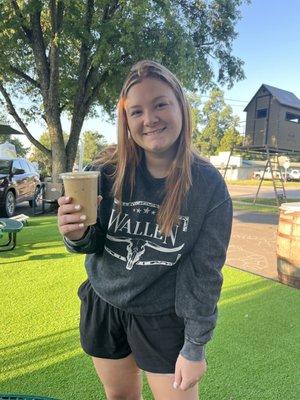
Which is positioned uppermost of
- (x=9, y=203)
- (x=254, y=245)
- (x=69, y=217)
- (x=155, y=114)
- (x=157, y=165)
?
(x=155, y=114)

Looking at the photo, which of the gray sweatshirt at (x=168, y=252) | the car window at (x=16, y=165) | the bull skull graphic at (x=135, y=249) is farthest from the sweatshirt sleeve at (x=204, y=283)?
the car window at (x=16, y=165)

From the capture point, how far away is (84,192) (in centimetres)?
134

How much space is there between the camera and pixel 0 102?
12.1 m

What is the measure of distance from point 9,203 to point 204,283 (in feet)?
30.2

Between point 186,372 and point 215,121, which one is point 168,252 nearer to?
point 186,372

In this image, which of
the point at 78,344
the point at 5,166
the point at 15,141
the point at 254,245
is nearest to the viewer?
the point at 78,344

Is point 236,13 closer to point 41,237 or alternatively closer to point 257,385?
point 41,237

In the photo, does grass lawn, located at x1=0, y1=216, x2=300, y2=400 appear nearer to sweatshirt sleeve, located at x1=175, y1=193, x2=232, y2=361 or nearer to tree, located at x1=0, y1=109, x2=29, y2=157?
sweatshirt sleeve, located at x1=175, y1=193, x2=232, y2=361

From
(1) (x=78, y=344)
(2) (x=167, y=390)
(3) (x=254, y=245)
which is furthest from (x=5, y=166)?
(2) (x=167, y=390)

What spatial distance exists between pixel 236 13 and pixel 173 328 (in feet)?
38.3

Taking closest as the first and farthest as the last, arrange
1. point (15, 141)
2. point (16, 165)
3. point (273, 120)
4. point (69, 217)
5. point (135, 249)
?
point (69, 217) → point (135, 249) → point (16, 165) → point (273, 120) → point (15, 141)

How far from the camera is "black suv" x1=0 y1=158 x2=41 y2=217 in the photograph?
31.1ft

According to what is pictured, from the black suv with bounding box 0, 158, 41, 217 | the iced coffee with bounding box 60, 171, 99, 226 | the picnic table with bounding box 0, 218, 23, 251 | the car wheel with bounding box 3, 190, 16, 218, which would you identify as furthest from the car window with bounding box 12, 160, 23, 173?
the iced coffee with bounding box 60, 171, 99, 226

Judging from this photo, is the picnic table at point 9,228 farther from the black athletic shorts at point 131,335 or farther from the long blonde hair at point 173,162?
the long blonde hair at point 173,162
